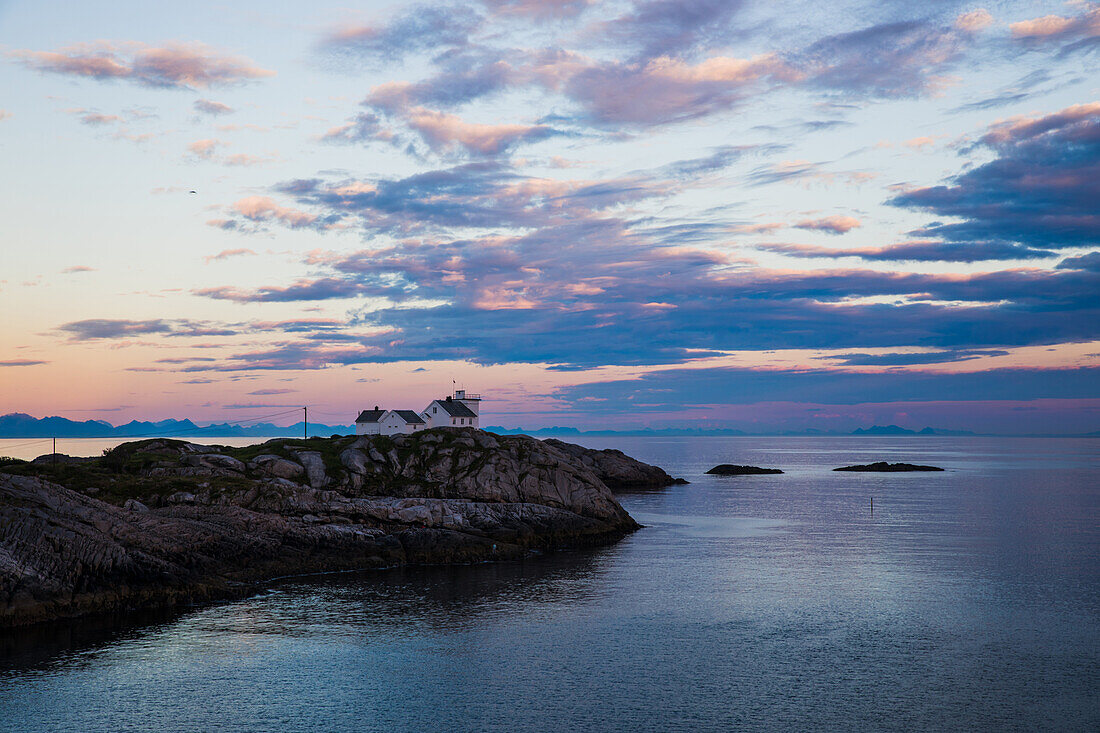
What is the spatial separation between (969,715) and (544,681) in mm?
20075

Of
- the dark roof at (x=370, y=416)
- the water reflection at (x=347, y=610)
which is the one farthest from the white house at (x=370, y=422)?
the water reflection at (x=347, y=610)

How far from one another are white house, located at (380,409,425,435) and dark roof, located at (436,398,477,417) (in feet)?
17.2

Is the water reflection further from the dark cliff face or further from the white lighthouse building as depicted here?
the white lighthouse building

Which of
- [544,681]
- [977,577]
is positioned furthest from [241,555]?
[977,577]

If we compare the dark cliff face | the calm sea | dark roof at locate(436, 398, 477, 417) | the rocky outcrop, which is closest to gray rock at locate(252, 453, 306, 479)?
the dark cliff face

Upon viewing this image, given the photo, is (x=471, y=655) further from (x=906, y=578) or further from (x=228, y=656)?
(x=906, y=578)

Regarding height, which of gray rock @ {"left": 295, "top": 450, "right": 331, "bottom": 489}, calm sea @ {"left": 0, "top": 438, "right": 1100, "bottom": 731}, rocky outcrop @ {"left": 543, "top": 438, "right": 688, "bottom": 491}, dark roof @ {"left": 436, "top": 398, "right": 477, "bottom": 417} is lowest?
calm sea @ {"left": 0, "top": 438, "right": 1100, "bottom": 731}

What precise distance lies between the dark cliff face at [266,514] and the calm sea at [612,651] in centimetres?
417

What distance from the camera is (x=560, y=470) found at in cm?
9825

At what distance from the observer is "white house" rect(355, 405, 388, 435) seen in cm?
13950

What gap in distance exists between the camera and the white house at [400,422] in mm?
135750

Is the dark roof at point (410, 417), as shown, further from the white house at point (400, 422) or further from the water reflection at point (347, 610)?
the water reflection at point (347, 610)

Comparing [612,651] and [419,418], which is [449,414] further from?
[612,651]

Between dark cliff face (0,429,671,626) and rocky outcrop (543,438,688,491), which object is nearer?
dark cliff face (0,429,671,626)
